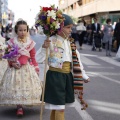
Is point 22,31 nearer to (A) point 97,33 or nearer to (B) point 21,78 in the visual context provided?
(B) point 21,78

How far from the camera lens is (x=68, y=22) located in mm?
5242

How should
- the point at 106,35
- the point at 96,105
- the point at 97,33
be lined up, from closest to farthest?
the point at 96,105
the point at 106,35
the point at 97,33

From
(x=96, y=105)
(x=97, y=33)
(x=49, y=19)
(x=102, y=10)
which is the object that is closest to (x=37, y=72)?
→ (x=96, y=105)

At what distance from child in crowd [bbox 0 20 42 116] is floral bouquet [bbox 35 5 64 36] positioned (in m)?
1.69

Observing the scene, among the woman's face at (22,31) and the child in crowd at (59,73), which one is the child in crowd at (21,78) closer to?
the woman's face at (22,31)

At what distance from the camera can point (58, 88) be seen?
17.1 feet

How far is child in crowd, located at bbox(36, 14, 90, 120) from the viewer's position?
520 centimetres

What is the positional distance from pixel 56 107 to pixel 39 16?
1198 mm

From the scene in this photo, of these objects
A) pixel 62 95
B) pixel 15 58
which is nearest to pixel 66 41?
pixel 62 95

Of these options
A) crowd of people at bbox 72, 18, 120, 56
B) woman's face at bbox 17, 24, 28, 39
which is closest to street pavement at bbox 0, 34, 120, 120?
woman's face at bbox 17, 24, 28, 39

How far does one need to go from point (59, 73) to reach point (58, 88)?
20 cm

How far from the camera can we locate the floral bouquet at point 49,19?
4934 millimetres

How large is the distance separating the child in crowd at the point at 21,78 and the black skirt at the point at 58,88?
149 centimetres

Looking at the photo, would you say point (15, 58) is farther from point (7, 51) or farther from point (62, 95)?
point (62, 95)
